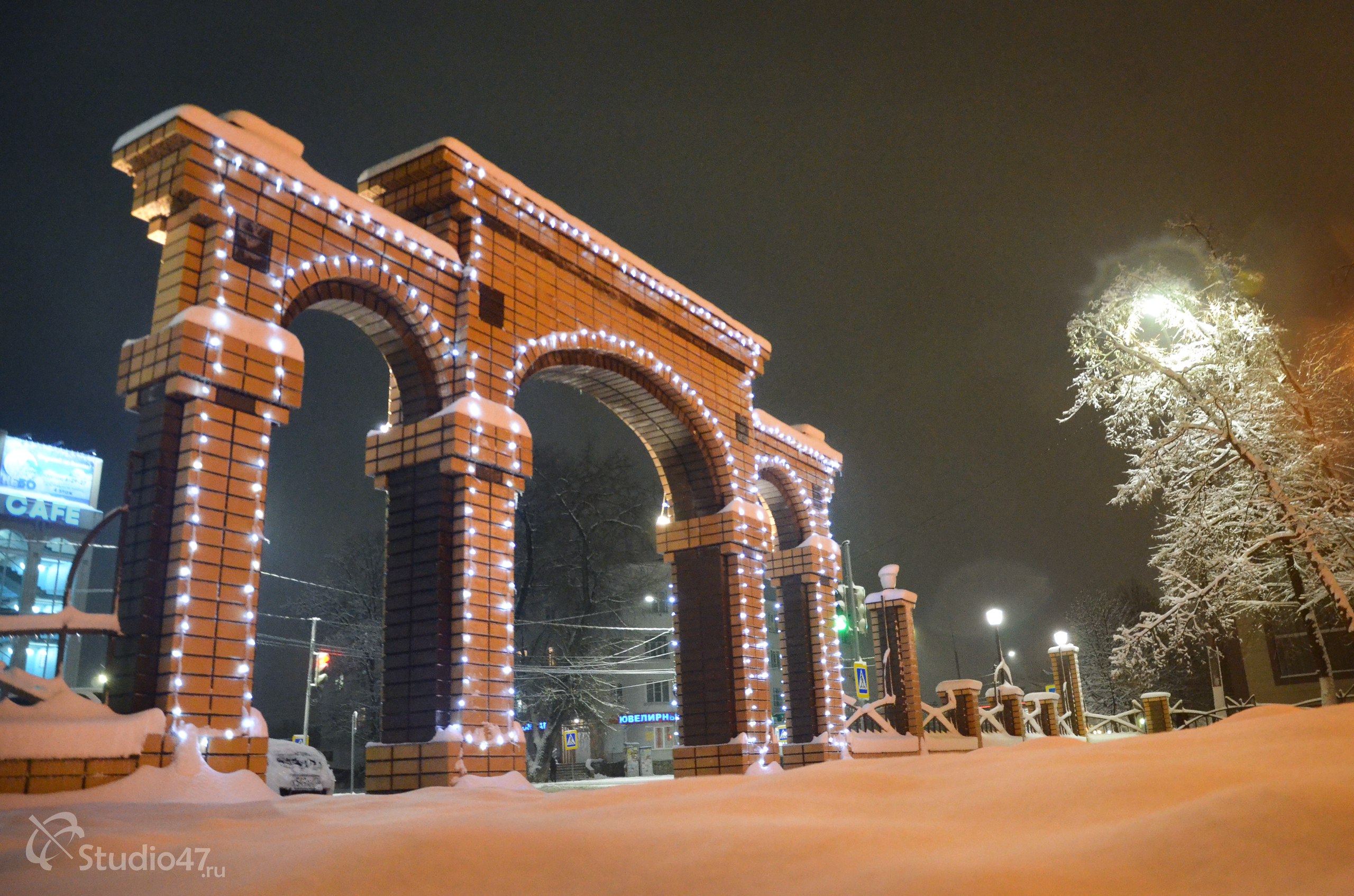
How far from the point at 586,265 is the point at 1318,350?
407 inches

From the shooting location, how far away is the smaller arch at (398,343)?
28.1ft

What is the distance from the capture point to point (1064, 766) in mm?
4211

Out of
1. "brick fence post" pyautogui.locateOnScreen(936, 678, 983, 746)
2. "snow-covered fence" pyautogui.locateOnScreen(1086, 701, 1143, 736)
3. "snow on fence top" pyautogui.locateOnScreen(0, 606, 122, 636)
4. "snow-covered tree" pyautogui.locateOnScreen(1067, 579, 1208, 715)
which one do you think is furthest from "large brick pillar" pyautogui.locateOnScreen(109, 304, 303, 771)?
"snow-covered tree" pyautogui.locateOnScreen(1067, 579, 1208, 715)

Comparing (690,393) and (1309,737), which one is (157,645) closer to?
(1309,737)

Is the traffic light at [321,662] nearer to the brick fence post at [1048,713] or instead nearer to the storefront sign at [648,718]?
the storefront sign at [648,718]

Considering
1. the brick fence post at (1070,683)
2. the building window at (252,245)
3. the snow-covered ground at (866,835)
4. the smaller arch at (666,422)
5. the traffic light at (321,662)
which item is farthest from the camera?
the traffic light at (321,662)

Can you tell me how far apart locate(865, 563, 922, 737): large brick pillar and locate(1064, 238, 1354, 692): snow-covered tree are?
340cm

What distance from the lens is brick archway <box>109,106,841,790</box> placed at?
22.0ft

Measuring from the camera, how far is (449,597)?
28.0 ft

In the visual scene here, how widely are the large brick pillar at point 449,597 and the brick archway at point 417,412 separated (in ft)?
0.08

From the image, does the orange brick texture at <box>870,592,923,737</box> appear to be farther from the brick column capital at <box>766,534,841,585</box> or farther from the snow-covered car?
the snow-covered car

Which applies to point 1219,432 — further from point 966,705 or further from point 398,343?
point 398,343

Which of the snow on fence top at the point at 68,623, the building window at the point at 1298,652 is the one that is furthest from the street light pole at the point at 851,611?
the snow on fence top at the point at 68,623

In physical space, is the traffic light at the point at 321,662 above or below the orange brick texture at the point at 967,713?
above
